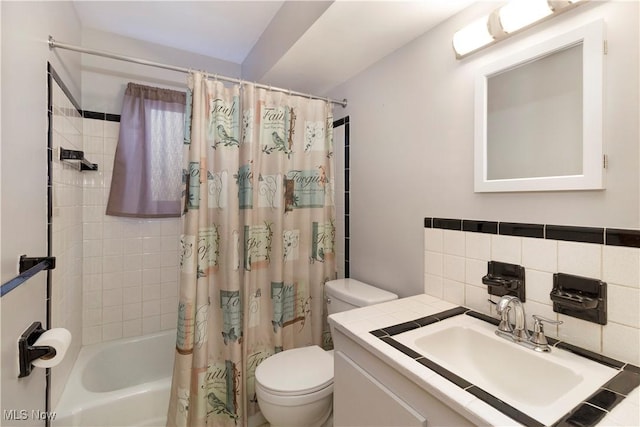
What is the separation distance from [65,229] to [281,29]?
169 cm

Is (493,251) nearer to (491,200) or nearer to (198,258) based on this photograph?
(491,200)

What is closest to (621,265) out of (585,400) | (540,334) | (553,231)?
(553,231)

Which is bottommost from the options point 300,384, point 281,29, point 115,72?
point 300,384

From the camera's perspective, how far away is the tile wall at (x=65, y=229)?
1.38 m

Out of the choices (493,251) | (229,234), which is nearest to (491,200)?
(493,251)

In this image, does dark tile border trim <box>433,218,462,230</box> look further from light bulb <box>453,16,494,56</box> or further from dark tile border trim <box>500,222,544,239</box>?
light bulb <box>453,16,494,56</box>

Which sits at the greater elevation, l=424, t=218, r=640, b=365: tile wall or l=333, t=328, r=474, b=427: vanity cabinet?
l=424, t=218, r=640, b=365: tile wall

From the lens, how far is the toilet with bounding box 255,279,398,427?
52.2 inches

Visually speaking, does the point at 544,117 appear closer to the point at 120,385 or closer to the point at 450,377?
the point at 450,377

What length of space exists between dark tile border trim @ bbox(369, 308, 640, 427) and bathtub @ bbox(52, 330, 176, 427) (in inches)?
54.3

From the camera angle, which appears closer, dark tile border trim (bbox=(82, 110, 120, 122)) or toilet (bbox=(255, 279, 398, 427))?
toilet (bbox=(255, 279, 398, 427))

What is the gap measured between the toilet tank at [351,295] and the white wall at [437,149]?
0.09m

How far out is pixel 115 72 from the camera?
2.10 meters

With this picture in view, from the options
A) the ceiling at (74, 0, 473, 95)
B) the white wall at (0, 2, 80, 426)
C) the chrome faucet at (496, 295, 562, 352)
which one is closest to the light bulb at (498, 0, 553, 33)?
the ceiling at (74, 0, 473, 95)
